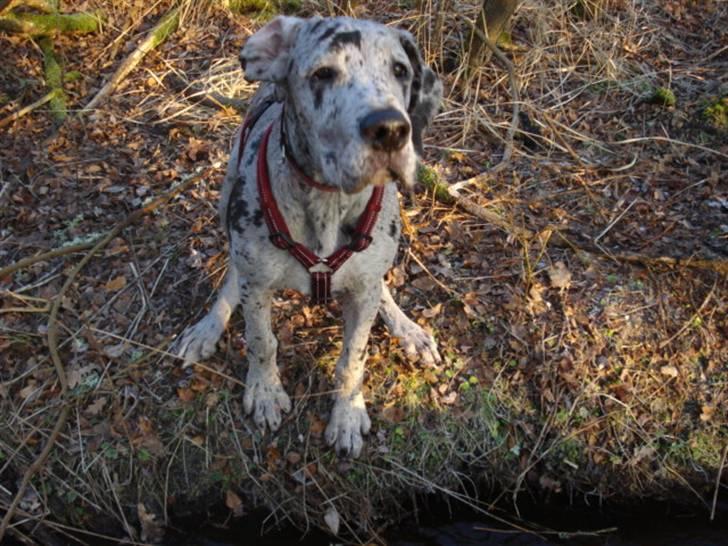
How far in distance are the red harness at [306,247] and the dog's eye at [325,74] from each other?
0.59 m

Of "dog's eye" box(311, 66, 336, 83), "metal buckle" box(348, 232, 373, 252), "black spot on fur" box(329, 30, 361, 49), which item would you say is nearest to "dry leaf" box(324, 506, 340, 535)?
"metal buckle" box(348, 232, 373, 252)

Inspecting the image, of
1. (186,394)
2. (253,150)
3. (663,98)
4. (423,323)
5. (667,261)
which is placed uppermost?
(253,150)

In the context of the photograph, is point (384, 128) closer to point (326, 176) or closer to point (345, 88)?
point (345, 88)

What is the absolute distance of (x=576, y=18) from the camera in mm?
6516

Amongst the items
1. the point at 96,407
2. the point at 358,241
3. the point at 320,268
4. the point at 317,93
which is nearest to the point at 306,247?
the point at 320,268

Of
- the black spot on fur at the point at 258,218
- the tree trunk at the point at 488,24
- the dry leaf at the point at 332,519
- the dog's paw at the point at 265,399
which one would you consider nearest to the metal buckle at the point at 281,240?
the black spot on fur at the point at 258,218

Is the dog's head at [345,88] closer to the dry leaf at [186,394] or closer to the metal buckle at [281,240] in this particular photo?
the metal buckle at [281,240]

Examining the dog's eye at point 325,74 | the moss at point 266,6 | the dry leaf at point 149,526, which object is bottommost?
the dry leaf at point 149,526

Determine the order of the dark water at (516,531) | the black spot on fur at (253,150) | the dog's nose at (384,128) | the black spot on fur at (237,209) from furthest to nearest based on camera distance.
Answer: the dark water at (516,531), the black spot on fur at (253,150), the black spot on fur at (237,209), the dog's nose at (384,128)

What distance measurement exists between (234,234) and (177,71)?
3.51m

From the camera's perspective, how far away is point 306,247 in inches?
122

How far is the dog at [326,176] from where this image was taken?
8.32ft

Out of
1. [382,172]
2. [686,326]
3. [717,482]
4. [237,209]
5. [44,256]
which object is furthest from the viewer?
[44,256]

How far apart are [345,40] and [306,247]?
936 mm
